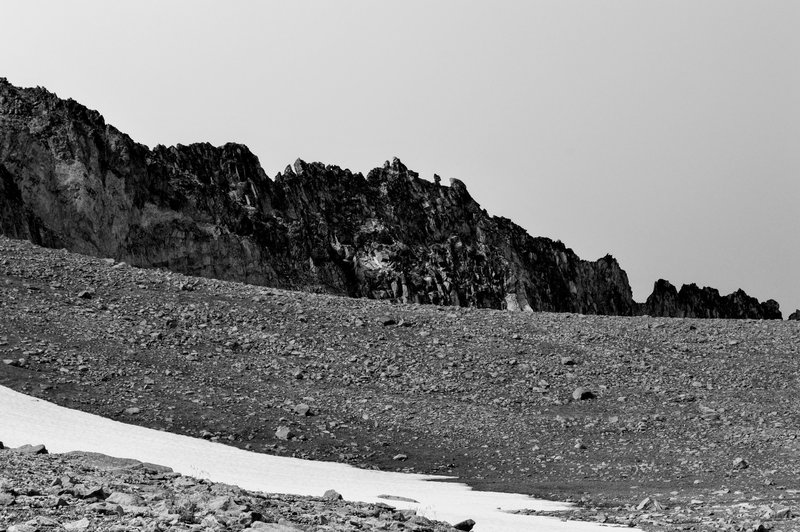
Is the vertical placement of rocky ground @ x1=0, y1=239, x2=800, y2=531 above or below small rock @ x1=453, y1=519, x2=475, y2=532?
above

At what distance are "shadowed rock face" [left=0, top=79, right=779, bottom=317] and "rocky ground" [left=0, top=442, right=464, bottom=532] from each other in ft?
234

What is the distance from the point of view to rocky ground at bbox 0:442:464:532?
1032 cm

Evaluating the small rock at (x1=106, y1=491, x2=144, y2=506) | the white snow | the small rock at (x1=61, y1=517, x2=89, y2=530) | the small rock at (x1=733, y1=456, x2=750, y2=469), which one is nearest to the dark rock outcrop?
the small rock at (x1=733, y1=456, x2=750, y2=469)

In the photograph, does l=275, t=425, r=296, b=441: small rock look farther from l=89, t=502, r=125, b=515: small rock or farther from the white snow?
l=89, t=502, r=125, b=515: small rock

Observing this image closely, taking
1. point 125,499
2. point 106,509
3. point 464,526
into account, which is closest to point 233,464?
point 464,526

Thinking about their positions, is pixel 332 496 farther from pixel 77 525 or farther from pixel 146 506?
pixel 77 525

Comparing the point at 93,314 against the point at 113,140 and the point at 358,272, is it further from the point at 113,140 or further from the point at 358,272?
the point at 358,272

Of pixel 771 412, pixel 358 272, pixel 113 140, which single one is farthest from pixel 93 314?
pixel 358 272

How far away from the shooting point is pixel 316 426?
33.0 meters

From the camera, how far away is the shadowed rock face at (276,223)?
91.4m

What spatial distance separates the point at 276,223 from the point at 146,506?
109 metres

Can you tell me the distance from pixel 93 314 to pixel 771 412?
31891 mm

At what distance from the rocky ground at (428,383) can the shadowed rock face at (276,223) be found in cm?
4487

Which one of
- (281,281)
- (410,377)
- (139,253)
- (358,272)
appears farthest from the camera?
(358,272)
